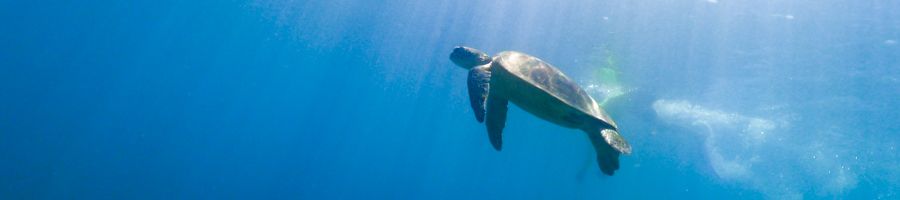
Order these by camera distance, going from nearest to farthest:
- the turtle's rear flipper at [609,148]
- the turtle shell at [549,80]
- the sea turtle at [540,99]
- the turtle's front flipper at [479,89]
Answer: the turtle's front flipper at [479,89] → the turtle's rear flipper at [609,148] → the sea turtle at [540,99] → the turtle shell at [549,80]

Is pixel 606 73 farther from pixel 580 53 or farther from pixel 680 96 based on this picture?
pixel 680 96

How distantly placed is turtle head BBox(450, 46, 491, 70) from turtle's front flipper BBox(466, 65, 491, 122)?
1298 mm

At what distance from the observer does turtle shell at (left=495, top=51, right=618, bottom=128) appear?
595 cm

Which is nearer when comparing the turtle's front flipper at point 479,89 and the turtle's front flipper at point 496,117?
the turtle's front flipper at point 479,89

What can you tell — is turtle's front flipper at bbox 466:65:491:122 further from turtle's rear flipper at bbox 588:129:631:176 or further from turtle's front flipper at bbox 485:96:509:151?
turtle's rear flipper at bbox 588:129:631:176

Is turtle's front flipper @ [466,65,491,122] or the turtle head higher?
the turtle head

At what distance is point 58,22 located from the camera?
55156mm

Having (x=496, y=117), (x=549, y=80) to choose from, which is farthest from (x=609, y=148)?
(x=496, y=117)

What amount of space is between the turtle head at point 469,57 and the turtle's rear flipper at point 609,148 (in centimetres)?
199

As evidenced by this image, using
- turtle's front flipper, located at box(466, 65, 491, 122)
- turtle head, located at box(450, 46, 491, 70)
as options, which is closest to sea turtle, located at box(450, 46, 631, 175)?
turtle's front flipper, located at box(466, 65, 491, 122)

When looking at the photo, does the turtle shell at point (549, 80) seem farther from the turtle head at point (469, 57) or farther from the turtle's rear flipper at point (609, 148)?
the turtle head at point (469, 57)

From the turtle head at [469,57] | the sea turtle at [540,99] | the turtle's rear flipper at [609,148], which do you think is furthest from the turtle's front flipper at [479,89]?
the turtle's rear flipper at [609,148]

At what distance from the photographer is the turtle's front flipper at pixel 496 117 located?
6.04 m

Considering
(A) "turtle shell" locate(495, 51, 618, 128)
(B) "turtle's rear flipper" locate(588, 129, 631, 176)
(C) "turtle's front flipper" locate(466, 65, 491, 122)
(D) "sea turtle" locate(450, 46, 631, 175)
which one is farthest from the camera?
(A) "turtle shell" locate(495, 51, 618, 128)
